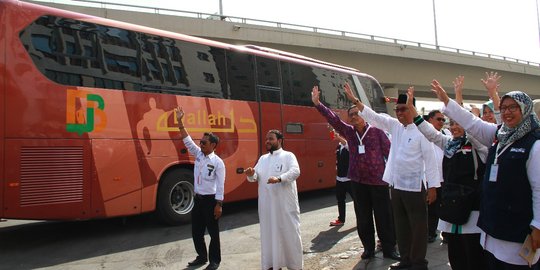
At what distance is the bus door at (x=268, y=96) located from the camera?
372 inches

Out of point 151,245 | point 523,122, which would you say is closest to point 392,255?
point 523,122

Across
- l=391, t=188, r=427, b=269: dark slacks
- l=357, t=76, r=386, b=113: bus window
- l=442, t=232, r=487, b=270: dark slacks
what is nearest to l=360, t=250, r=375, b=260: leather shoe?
l=391, t=188, r=427, b=269: dark slacks

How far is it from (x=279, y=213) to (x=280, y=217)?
44 mm

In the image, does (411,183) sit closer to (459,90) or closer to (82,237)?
(459,90)

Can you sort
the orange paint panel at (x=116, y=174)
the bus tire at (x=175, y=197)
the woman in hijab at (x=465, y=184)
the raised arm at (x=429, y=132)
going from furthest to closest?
the bus tire at (x=175, y=197), the orange paint panel at (x=116, y=174), the raised arm at (x=429, y=132), the woman in hijab at (x=465, y=184)

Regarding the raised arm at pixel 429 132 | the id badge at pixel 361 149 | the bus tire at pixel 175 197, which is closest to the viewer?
the raised arm at pixel 429 132

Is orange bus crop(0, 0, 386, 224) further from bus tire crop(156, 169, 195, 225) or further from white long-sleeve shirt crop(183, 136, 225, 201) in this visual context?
white long-sleeve shirt crop(183, 136, 225, 201)

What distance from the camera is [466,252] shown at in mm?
3576

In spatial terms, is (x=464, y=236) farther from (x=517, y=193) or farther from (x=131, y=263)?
(x=131, y=263)

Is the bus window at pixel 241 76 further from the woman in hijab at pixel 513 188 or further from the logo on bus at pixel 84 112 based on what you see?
the woman in hijab at pixel 513 188

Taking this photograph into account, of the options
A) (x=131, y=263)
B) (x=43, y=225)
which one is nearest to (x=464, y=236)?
(x=131, y=263)

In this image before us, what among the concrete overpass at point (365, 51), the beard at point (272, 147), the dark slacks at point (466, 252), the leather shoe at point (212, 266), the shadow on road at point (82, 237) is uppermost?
the concrete overpass at point (365, 51)

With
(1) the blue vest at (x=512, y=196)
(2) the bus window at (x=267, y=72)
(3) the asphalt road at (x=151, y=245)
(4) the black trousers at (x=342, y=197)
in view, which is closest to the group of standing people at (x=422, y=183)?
(1) the blue vest at (x=512, y=196)

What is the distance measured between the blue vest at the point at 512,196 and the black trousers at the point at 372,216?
8.48ft
